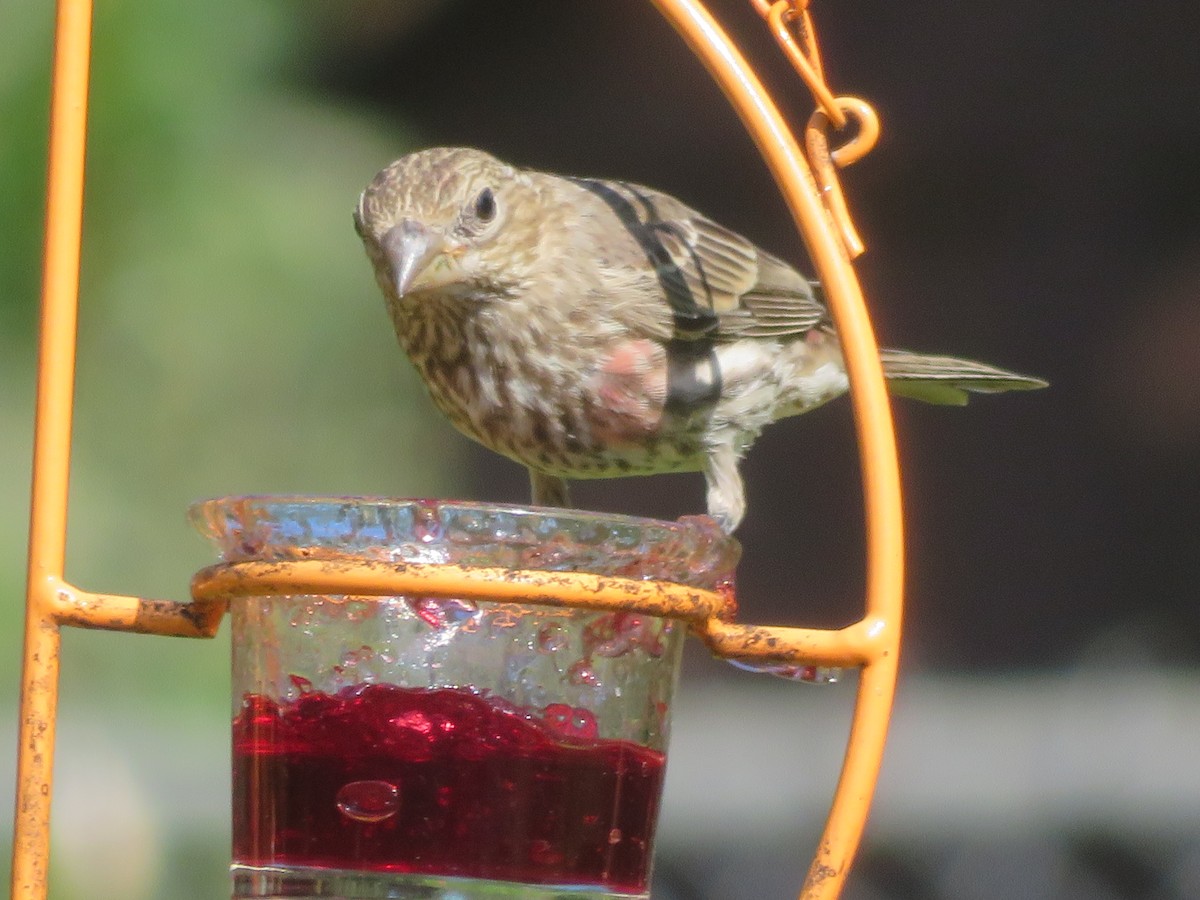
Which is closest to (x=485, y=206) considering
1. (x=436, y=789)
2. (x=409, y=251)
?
(x=409, y=251)

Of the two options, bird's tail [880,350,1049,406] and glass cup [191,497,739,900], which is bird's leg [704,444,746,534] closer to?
bird's tail [880,350,1049,406]

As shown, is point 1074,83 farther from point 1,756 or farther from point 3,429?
point 1,756

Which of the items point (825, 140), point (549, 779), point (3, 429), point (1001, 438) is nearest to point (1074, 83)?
point (1001, 438)

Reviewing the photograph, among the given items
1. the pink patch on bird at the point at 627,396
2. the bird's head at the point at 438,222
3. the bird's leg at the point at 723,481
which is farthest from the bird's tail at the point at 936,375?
the bird's head at the point at 438,222

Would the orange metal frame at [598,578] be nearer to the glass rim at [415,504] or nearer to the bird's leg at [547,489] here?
the glass rim at [415,504]

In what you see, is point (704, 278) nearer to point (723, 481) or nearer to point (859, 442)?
point (723, 481)
